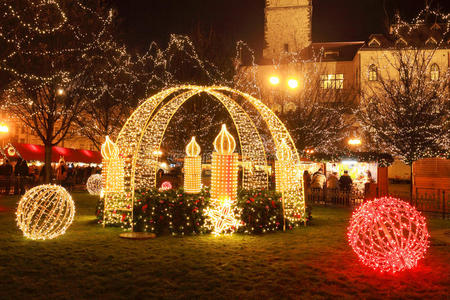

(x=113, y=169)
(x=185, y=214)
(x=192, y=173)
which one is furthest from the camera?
(x=192, y=173)

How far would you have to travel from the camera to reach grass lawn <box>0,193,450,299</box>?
532 cm

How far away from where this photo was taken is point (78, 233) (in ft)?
31.4

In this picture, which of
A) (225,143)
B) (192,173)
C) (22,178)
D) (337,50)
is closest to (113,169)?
(225,143)

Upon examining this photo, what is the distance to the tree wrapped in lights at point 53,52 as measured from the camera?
1424 centimetres

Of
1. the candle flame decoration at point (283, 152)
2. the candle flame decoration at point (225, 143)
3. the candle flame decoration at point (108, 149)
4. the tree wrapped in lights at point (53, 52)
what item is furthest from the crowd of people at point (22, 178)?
the candle flame decoration at point (283, 152)

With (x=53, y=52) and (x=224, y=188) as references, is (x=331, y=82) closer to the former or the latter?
(x=53, y=52)

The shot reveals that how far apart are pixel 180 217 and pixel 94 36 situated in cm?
1203

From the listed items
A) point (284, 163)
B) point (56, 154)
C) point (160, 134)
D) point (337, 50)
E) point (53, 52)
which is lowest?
point (284, 163)

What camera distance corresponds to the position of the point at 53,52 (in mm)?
16297

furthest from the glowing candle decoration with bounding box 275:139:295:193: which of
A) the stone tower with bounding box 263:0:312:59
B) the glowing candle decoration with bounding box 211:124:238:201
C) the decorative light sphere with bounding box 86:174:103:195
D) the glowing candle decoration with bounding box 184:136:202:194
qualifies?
the stone tower with bounding box 263:0:312:59

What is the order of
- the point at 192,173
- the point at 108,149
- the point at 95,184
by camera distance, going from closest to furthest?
the point at 108,149
the point at 192,173
the point at 95,184

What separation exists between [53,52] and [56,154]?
15.3 meters

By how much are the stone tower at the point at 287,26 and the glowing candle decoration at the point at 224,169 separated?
120ft

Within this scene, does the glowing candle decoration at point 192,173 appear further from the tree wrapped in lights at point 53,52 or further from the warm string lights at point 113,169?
the tree wrapped in lights at point 53,52
